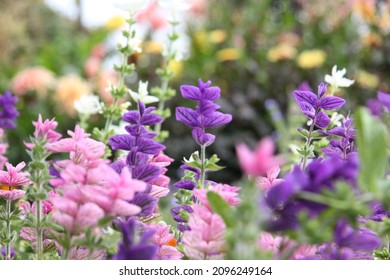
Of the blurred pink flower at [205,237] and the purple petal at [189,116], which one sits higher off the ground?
the purple petal at [189,116]

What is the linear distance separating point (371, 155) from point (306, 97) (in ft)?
0.77

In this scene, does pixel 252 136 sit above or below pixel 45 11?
below

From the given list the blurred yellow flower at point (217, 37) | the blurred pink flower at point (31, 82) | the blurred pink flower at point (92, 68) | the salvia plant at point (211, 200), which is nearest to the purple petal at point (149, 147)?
the salvia plant at point (211, 200)

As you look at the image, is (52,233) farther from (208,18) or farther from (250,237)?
(208,18)

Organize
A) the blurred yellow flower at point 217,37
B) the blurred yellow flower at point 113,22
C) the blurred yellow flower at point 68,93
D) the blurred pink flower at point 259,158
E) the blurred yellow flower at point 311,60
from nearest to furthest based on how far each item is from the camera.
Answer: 1. the blurred pink flower at point 259,158
2. the blurred yellow flower at point 68,93
3. the blurred yellow flower at point 311,60
4. the blurred yellow flower at point 217,37
5. the blurred yellow flower at point 113,22

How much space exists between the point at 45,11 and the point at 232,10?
316cm

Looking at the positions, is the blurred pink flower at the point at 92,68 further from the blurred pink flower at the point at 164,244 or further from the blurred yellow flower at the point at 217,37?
the blurred pink flower at the point at 164,244

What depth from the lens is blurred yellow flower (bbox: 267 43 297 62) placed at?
149 inches

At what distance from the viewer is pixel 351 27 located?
4070mm

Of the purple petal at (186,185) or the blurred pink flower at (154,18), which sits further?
the blurred pink flower at (154,18)

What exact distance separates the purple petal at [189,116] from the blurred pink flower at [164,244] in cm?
10

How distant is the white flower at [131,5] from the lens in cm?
87

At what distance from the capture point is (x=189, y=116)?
61 centimetres
